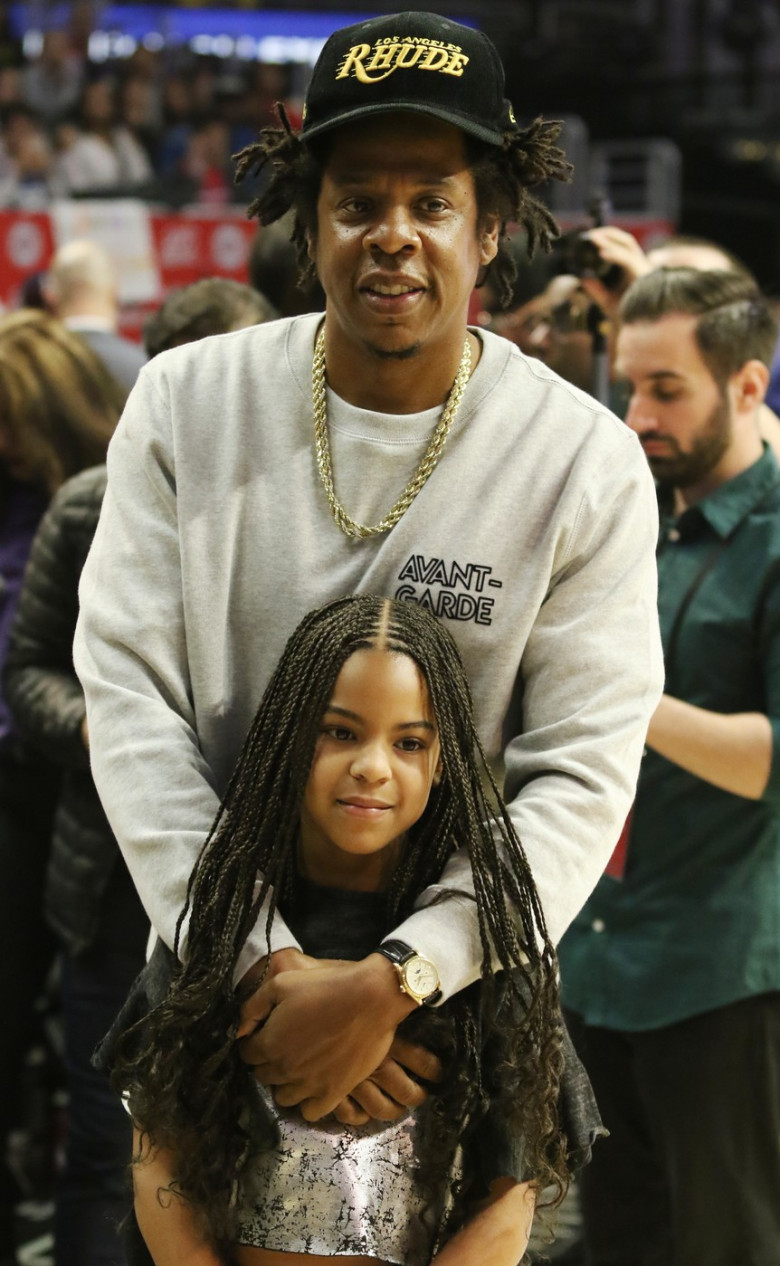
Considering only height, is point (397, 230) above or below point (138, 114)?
above

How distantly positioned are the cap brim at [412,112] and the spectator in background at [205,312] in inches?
51.8

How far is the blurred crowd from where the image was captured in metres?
9.59

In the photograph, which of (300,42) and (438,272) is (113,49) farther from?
(438,272)

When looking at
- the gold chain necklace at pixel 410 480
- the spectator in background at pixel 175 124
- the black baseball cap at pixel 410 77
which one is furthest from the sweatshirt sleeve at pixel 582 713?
the spectator in background at pixel 175 124

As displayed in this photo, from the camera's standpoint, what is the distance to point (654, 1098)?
8.56 ft

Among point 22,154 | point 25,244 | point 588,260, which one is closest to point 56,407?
point 588,260

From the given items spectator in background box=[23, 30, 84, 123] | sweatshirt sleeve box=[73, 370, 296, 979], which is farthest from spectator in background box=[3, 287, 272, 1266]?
spectator in background box=[23, 30, 84, 123]

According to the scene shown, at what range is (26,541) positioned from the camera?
132 inches

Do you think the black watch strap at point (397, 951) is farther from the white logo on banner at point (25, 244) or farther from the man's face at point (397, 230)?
the white logo on banner at point (25, 244)

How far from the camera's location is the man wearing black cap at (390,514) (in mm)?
1641

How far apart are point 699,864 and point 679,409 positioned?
0.71m

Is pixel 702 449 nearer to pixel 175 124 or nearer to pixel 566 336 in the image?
pixel 566 336

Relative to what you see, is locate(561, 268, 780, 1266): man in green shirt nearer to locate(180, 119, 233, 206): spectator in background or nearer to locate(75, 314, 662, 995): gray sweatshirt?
locate(75, 314, 662, 995): gray sweatshirt

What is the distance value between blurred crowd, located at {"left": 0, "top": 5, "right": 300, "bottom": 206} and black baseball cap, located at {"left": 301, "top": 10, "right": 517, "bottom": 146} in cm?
755
